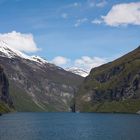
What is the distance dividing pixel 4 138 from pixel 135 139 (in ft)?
137

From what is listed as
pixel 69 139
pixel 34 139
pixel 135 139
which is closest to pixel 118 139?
pixel 135 139

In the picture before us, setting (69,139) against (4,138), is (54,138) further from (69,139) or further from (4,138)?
(4,138)

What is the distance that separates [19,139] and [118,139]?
31.2 m

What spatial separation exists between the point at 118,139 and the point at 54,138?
70.9 feet

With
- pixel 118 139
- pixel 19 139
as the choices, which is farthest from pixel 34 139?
pixel 118 139

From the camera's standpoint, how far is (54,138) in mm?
141500

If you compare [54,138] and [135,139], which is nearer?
[135,139]

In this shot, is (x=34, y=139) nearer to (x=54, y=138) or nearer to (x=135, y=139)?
(x=54, y=138)

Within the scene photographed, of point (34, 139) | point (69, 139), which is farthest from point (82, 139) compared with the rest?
point (34, 139)

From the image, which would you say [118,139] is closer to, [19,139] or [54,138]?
[54,138]

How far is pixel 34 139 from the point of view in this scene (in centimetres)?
13638

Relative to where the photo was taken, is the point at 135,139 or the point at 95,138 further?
the point at 95,138

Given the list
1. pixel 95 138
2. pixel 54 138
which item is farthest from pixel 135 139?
pixel 54 138

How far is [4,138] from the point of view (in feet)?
454
